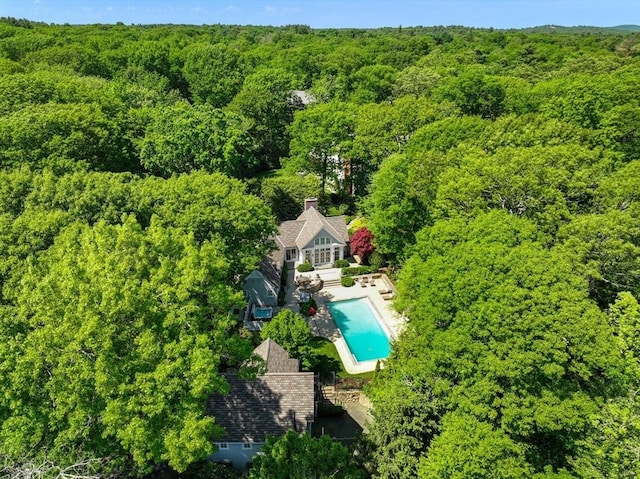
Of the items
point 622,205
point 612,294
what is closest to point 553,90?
point 622,205

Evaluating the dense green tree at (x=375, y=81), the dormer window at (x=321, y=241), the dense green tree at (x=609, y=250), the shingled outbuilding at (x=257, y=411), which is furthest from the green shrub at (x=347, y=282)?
the dense green tree at (x=375, y=81)

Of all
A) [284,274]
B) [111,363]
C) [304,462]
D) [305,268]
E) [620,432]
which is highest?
[111,363]

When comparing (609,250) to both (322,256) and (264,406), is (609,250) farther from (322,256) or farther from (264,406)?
(322,256)

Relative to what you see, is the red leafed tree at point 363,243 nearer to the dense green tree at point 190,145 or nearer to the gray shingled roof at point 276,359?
the dense green tree at point 190,145

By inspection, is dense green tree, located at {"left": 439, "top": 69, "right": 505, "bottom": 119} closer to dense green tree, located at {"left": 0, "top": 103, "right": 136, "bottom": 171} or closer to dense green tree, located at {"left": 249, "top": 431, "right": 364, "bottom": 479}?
dense green tree, located at {"left": 0, "top": 103, "right": 136, "bottom": 171}

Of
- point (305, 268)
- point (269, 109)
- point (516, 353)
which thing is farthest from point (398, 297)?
point (269, 109)

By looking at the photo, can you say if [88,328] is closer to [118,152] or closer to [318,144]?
[118,152]

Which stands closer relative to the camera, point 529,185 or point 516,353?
point 516,353
